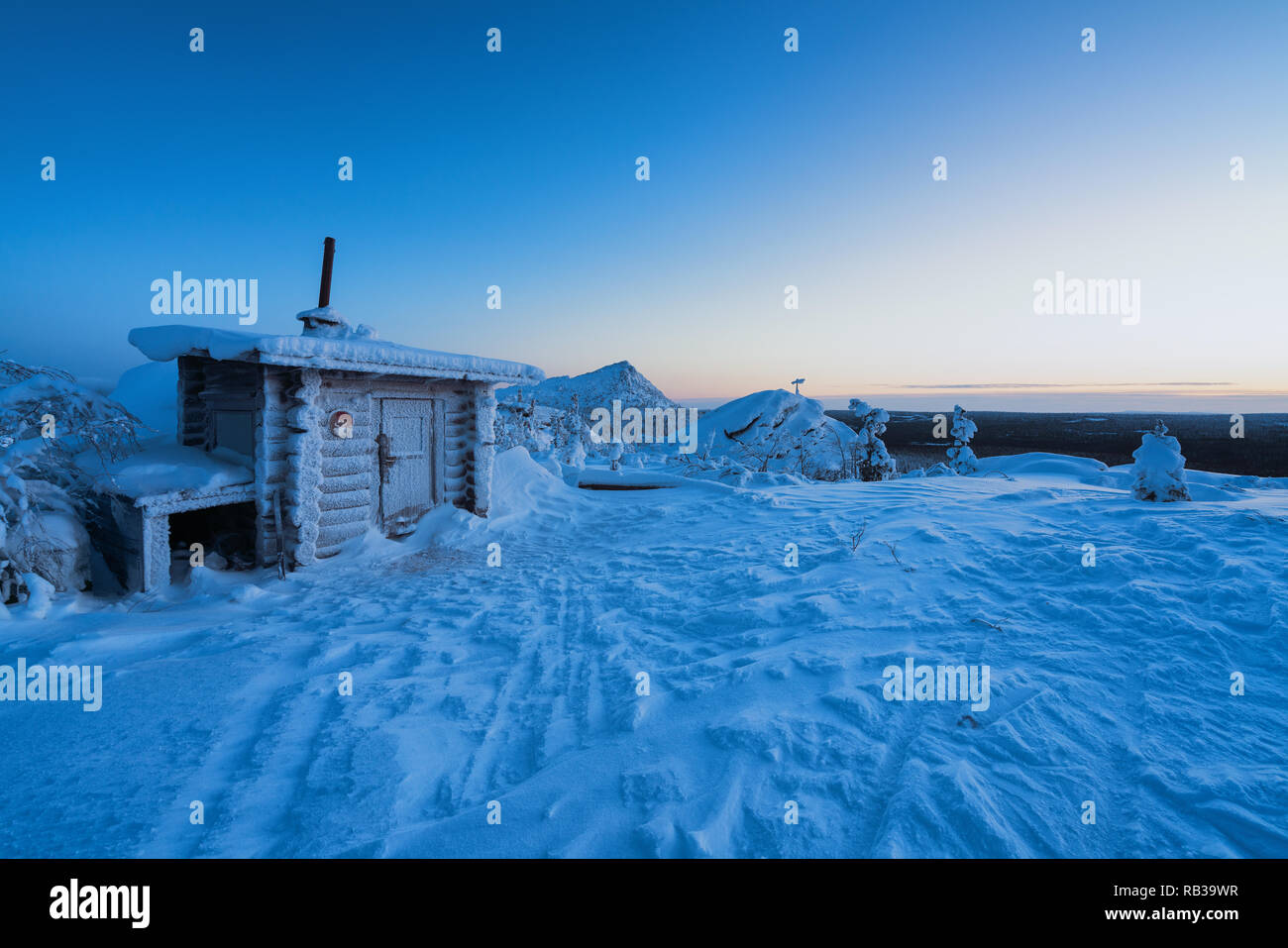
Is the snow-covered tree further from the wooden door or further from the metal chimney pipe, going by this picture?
the metal chimney pipe

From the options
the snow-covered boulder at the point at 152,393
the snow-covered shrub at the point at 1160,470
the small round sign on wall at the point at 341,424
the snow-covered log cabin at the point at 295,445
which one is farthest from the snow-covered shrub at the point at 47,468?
the snow-covered shrub at the point at 1160,470

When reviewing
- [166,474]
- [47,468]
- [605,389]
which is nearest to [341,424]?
[166,474]

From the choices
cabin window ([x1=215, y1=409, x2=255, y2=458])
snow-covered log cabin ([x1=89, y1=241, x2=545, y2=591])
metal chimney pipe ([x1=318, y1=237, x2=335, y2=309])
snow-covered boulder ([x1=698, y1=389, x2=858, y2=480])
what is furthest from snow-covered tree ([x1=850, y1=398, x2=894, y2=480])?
cabin window ([x1=215, y1=409, x2=255, y2=458])

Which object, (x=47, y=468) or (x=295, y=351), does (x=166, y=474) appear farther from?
(x=295, y=351)

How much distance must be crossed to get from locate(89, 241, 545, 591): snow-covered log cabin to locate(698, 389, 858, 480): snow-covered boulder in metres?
12.8

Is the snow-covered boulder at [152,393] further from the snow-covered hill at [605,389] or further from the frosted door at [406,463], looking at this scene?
the snow-covered hill at [605,389]

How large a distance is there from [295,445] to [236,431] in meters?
1.66

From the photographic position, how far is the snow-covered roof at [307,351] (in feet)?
23.0

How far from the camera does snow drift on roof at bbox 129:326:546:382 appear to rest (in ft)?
22.9

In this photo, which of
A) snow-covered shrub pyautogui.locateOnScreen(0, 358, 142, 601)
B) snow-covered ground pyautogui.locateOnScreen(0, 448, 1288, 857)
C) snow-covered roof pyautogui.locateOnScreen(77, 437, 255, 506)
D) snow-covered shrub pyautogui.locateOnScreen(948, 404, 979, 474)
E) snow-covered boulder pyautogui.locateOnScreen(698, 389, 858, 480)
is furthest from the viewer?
snow-covered boulder pyautogui.locateOnScreen(698, 389, 858, 480)

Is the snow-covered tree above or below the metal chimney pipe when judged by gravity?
below

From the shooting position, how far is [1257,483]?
33.4 feet

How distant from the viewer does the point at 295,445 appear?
305 inches

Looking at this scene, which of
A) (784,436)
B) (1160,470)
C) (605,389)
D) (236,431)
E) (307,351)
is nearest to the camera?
(307,351)
